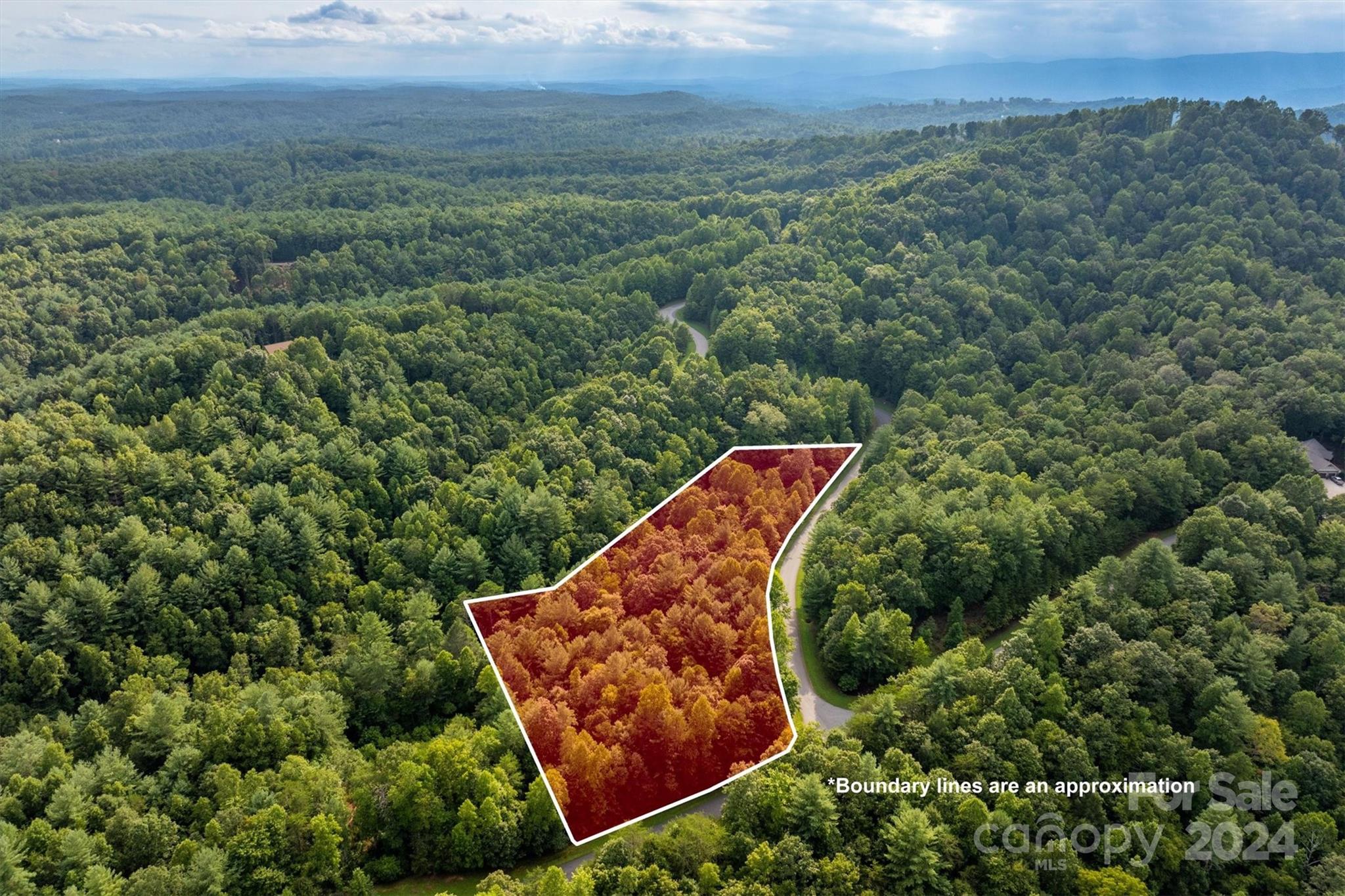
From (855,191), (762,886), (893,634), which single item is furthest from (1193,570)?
(855,191)

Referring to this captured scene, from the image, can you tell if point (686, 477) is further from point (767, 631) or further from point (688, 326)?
point (767, 631)

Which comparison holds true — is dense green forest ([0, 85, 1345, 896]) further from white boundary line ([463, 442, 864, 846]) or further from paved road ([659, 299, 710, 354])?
white boundary line ([463, 442, 864, 846])

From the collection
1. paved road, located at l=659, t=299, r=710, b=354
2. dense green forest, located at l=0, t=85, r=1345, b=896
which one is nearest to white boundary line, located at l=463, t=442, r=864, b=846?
dense green forest, located at l=0, t=85, r=1345, b=896

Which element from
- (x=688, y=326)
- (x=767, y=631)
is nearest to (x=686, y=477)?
(x=688, y=326)

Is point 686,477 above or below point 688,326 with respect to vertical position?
below

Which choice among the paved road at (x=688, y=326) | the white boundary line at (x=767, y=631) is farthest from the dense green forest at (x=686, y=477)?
the white boundary line at (x=767, y=631)

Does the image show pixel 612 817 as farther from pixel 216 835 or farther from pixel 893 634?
pixel 893 634
